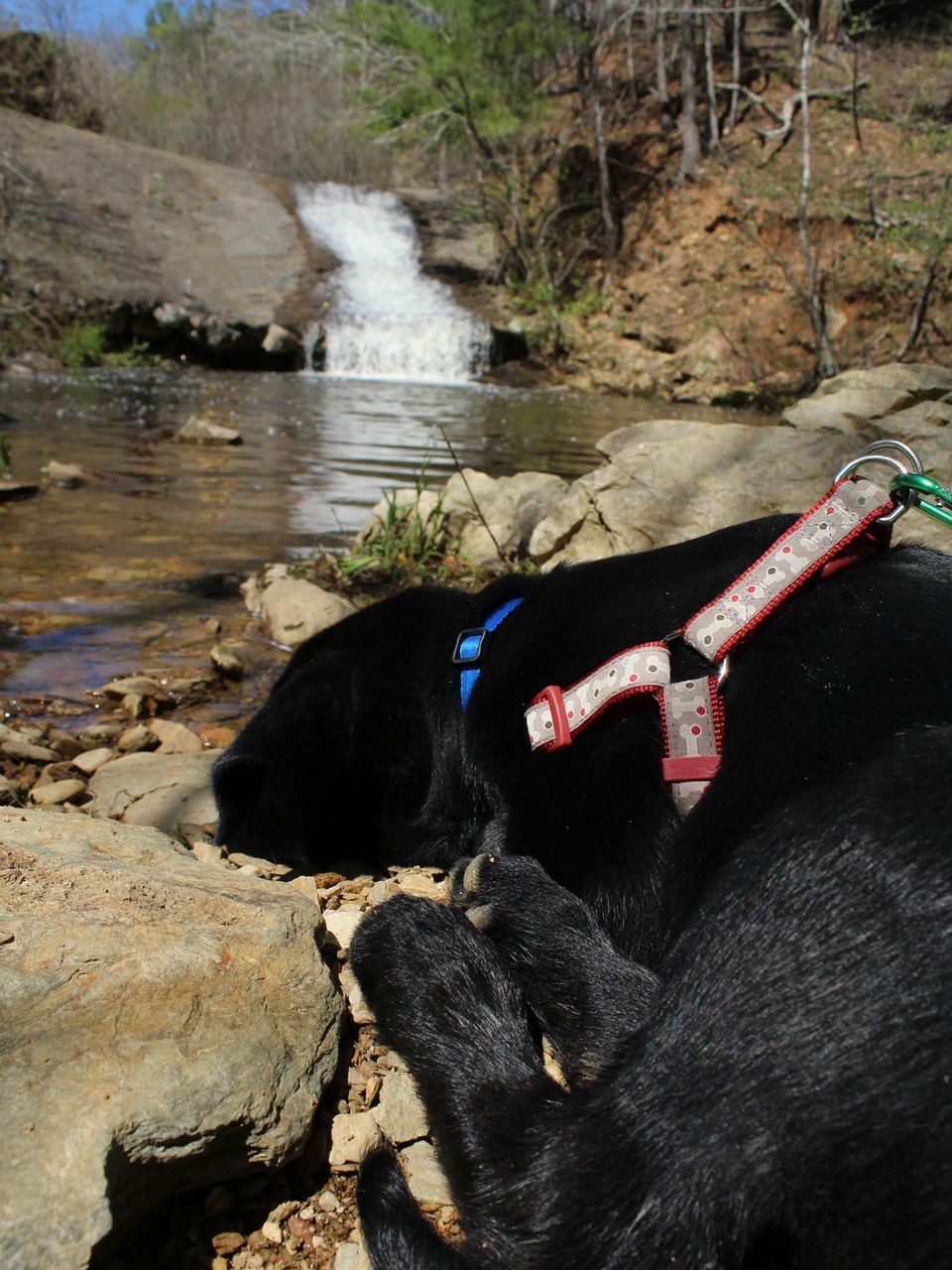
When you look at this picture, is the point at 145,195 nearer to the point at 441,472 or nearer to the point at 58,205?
the point at 58,205

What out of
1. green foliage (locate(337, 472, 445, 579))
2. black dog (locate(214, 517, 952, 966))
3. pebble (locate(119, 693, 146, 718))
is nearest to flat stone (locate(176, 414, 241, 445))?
green foliage (locate(337, 472, 445, 579))

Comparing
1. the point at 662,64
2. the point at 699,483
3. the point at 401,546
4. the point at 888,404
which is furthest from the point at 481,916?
the point at 662,64

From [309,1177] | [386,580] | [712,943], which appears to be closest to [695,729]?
[712,943]

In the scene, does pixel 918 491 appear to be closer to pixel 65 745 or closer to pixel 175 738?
pixel 175 738

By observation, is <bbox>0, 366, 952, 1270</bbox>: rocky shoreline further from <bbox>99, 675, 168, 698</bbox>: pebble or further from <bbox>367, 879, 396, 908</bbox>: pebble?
<bbox>99, 675, 168, 698</bbox>: pebble

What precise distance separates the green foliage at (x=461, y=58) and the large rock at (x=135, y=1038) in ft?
70.9

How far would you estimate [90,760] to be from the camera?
3.26 metres

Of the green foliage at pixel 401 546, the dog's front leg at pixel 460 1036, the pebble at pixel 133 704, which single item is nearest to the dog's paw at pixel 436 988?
the dog's front leg at pixel 460 1036

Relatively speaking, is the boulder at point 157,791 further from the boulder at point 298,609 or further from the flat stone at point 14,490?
the flat stone at point 14,490

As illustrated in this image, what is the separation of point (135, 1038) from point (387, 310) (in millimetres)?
19105

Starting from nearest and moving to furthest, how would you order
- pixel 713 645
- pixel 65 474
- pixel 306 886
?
pixel 713 645 < pixel 306 886 < pixel 65 474

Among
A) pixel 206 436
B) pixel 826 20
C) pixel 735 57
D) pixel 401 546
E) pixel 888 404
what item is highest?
pixel 826 20

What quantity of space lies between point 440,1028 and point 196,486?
6.30m

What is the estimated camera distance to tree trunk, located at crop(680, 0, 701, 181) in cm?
2008
